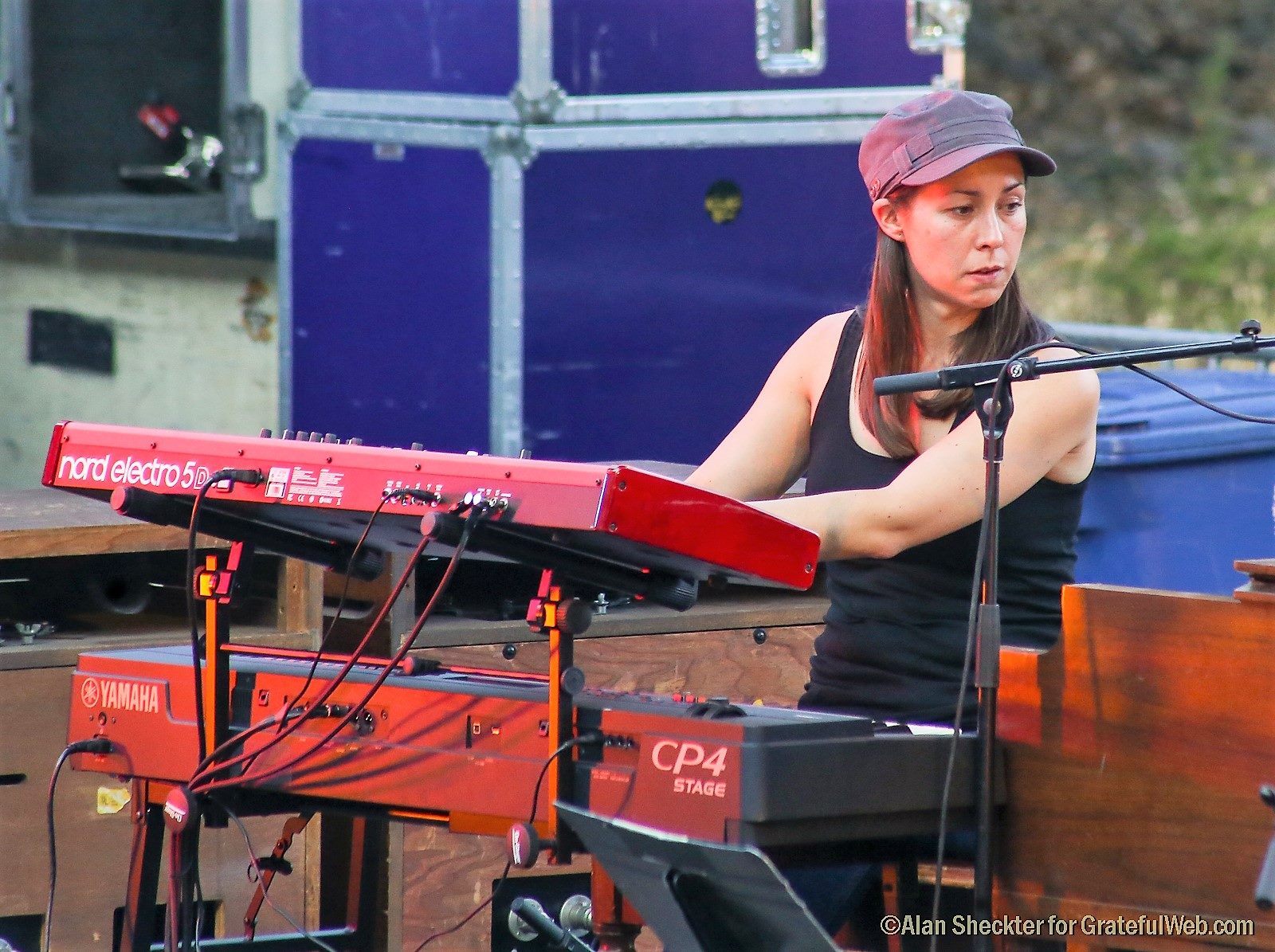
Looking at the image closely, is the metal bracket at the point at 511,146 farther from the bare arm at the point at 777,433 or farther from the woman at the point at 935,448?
the woman at the point at 935,448

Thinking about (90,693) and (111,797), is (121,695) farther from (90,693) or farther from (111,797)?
(111,797)

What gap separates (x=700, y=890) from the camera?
2.26 m

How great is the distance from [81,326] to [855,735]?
4.00 meters

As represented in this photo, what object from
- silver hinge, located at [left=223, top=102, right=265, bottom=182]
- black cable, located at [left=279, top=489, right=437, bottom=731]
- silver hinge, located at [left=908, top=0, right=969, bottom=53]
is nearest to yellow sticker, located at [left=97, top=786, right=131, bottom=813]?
black cable, located at [left=279, top=489, right=437, bottom=731]

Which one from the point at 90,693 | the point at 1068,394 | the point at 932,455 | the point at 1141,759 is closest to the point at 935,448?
the point at 932,455

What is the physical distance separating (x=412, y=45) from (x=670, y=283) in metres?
0.87

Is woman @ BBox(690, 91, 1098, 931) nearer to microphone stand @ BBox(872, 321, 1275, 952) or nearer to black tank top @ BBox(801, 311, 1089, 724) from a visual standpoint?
black tank top @ BBox(801, 311, 1089, 724)

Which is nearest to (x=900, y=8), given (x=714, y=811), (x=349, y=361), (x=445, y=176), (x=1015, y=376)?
(x=445, y=176)

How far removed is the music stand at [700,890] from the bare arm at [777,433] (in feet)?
3.02

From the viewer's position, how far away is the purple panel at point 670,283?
4.91 meters

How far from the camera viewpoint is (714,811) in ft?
7.36

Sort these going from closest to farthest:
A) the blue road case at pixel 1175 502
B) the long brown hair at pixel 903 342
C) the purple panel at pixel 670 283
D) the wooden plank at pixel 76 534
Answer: the long brown hair at pixel 903 342 < the wooden plank at pixel 76 534 < the blue road case at pixel 1175 502 < the purple panel at pixel 670 283

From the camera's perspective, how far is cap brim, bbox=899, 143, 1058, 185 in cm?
278

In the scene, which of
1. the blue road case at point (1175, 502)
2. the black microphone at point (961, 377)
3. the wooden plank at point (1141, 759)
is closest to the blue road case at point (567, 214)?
the blue road case at point (1175, 502)
